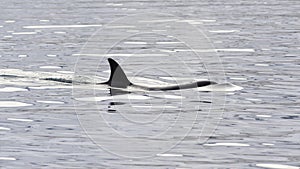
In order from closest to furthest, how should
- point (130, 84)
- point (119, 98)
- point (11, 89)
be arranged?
point (119, 98) → point (130, 84) → point (11, 89)

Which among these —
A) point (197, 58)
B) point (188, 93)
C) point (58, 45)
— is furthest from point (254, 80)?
point (58, 45)

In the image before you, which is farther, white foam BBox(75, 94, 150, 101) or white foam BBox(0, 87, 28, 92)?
white foam BBox(0, 87, 28, 92)

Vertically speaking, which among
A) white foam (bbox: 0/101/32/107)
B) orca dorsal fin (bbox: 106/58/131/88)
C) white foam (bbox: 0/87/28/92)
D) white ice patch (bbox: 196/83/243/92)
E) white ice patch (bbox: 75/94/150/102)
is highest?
white ice patch (bbox: 196/83/243/92)

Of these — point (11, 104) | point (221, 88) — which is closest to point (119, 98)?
point (11, 104)

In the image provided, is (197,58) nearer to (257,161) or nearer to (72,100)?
(72,100)

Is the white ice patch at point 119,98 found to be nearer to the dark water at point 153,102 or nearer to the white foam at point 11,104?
the dark water at point 153,102

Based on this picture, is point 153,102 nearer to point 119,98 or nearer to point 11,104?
point 119,98

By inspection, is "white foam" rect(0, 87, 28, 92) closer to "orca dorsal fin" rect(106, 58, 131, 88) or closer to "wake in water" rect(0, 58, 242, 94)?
"wake in water" rect(0, 58, 242, 94)

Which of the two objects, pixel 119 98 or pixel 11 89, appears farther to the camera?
pixel 11 89

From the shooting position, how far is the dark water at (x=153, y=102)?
15039 mm

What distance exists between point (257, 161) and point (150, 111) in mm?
5235

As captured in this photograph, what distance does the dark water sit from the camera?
15.0 m

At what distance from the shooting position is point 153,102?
67.7ft

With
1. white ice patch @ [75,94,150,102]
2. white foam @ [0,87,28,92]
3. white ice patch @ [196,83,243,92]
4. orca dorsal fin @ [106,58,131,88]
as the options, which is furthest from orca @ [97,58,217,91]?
white foam @ [0,87,28,92]
